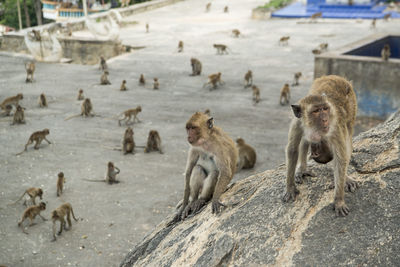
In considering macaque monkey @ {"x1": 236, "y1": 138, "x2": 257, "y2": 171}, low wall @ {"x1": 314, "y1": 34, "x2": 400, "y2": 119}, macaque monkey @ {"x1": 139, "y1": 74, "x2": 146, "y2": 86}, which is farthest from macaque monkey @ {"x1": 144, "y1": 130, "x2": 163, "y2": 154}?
macaque monkey @ {"x1": 139, "y1": 74, "x2": 146, "y2": 86}

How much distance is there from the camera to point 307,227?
3789 mm

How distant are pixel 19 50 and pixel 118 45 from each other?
5638 millimetres

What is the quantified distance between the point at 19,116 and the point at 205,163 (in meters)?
9.83

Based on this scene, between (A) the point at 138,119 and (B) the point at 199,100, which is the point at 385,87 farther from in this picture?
(A) the point at 138,119

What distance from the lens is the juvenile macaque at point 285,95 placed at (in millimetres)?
14906

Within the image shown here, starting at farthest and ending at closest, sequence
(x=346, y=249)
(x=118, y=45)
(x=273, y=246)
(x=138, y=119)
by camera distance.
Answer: (x=118, y=45) < (x=138, y=119) < (x=273, y=246) < (x=346, y=249)

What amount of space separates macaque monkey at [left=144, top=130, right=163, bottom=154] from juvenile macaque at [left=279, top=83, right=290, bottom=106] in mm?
4973

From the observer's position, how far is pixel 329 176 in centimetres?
439

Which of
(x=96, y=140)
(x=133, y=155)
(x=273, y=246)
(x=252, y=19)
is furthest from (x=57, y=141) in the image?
(x=252, y=19)

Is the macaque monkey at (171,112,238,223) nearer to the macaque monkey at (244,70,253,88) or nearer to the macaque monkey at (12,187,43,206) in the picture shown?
the macaque monkey at (12,187,43,206)

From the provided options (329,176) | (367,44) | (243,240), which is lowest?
(243,240)

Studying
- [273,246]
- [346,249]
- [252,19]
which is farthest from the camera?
[252,19]

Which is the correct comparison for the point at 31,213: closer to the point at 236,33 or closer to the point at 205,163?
the point at 205,163

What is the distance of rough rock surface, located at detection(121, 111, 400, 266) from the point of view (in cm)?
352
